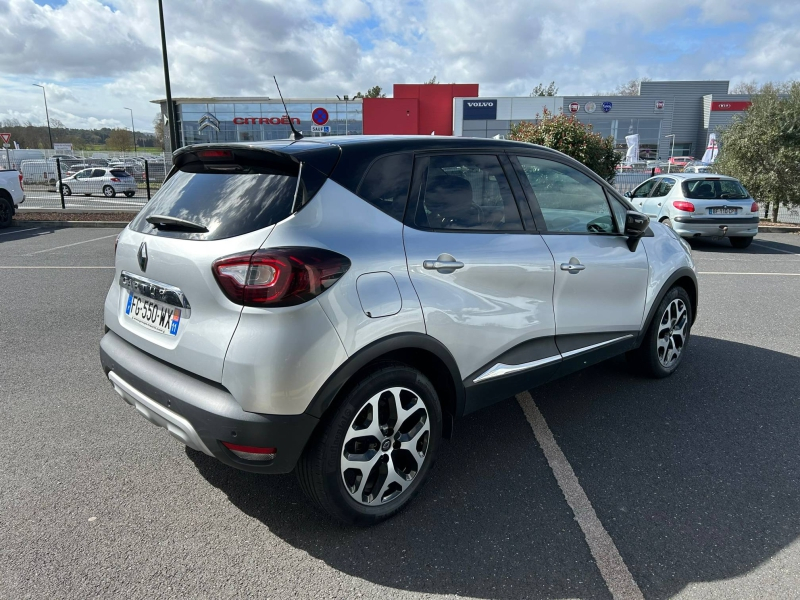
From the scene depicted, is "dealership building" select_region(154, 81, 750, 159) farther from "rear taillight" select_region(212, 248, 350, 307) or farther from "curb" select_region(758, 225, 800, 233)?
"rear taillight" select_region(212, 248, 350, 307)

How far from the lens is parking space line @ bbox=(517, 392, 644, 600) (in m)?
2.29

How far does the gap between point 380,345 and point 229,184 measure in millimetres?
1034

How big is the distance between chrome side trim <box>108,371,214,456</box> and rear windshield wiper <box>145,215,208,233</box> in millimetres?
783

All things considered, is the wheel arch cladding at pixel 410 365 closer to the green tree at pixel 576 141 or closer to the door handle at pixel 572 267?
the door handle at pixel 572 267

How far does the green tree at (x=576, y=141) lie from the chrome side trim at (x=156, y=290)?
41.7 ft

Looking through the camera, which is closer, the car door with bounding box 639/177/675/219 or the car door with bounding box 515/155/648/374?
the car door with bounding box 515/155/648/374

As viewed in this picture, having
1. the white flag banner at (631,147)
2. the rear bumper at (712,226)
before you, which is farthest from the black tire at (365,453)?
the white flag banner at (631,147)

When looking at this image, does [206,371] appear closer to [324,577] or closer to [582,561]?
[324,577]

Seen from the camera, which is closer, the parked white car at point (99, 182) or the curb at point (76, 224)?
the curb at point (76, 224)

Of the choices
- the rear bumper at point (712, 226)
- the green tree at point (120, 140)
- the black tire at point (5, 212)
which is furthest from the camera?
the green tree at point (120, 140)

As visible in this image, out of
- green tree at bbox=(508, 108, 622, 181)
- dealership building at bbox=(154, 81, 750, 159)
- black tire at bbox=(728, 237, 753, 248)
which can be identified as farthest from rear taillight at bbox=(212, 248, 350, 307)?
dealership building at bbox=(154, 81, 750, 159)

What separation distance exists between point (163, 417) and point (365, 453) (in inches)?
35.6

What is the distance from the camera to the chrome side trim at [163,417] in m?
2.36

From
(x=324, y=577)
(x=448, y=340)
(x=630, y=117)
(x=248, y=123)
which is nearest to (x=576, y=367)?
Answer: (x=448, y=340)
